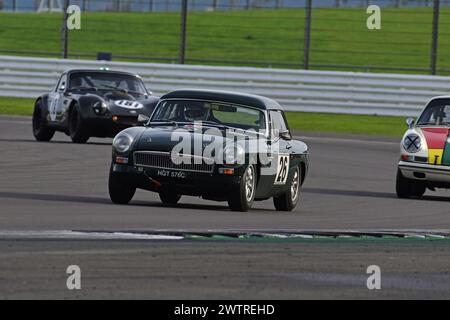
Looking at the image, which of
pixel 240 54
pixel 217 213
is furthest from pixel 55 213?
pixel 240 54

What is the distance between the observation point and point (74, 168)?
58.2 feet

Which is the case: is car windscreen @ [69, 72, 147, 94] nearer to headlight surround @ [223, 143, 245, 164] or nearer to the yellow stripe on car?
the yellow stripe on car

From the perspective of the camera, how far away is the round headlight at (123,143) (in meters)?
13.1

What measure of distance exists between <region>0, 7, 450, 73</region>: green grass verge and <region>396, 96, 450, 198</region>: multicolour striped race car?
30855mm

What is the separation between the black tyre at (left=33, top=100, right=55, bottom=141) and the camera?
2238cm

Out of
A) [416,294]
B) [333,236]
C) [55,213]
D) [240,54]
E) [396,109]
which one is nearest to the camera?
[416,294]

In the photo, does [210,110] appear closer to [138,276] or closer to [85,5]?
[138,276]

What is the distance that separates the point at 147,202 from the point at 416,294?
6498 mm

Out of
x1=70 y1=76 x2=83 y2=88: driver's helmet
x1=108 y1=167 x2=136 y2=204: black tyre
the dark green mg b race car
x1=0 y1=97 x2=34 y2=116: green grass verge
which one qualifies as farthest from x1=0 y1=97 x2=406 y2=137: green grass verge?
x1=108 y1=167 x2=136 y2=204: black tyre

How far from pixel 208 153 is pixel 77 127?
909cm

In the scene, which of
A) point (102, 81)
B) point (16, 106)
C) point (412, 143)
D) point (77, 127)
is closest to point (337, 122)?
point (16, 106)

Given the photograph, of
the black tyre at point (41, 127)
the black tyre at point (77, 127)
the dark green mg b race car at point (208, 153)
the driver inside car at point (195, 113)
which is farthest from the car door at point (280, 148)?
the black tyre at point (41, 127)

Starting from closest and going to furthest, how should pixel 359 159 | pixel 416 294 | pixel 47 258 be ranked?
1. pixel 416 294
2. pixel 47 258
3. pixel 359 159

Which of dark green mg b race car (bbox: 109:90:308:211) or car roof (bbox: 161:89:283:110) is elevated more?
car roof (bbox: 161:89:283:110)
